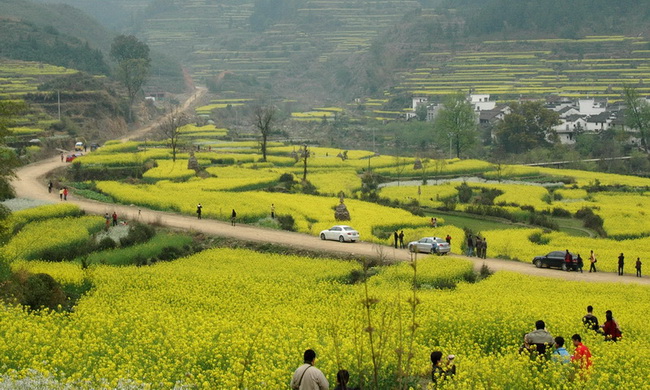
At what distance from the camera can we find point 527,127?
110 meters

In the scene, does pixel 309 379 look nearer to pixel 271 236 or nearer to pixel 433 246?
pixel 433 246

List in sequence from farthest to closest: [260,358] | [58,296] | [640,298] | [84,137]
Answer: [84,137]
[640,298]
[58,296]
[260,358]

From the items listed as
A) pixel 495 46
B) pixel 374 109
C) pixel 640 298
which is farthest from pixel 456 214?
pixel 495 46

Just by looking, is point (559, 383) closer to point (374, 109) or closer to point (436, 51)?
point (374, 109)

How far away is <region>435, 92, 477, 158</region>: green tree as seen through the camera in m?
106

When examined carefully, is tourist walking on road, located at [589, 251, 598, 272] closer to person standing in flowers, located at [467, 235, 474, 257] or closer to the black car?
the black car

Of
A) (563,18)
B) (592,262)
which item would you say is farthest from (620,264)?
(563,18)

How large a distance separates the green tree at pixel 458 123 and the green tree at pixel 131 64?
4722cm

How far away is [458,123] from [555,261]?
69094 mm

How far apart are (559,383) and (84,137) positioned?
290 feet

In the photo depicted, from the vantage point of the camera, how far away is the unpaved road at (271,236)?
1497 inches

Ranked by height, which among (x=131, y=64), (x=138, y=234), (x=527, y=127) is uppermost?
(x=131, y=64)

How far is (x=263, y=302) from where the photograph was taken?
28016 millimetres

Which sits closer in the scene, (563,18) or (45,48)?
(45,48)
